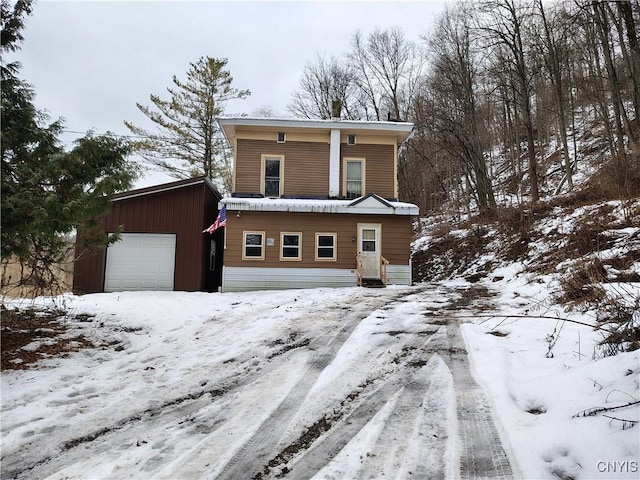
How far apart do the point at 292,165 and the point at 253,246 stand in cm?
375


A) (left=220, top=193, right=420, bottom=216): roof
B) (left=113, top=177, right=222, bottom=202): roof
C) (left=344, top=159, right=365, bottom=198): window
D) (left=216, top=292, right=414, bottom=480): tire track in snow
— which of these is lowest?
(left=216, top=292, right=414, bottom=480): tire track in snow

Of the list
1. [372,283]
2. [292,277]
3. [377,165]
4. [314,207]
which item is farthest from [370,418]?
[377,165]

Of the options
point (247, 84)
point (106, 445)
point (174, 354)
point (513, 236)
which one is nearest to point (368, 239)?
point (513, 236)

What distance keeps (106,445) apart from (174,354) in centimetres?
253

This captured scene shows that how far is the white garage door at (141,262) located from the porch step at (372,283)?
7051 millimetres

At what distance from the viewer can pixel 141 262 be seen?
522 inches

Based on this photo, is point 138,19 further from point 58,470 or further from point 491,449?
point 491,449

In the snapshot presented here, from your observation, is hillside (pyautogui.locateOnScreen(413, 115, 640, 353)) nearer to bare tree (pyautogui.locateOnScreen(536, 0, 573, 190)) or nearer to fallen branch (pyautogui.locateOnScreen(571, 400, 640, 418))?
fallen branch (pyautogui.locateOnScreen(571, 400, 640, 418))

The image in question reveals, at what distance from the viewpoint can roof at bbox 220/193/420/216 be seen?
42.1 ft

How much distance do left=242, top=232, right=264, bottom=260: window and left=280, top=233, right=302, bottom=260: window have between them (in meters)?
0.73

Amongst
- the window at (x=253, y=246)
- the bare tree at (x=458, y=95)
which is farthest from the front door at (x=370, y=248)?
the bare tree at (x=458, y=95)

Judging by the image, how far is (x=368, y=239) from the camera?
44.3 feet

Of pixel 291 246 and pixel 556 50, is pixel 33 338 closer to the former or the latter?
pixel 291 246

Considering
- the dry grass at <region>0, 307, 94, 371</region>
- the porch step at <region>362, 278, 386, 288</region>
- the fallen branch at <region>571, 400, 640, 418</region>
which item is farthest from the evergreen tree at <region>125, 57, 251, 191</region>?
the fallen branch at <region>571, 400, 640, 418</region>
